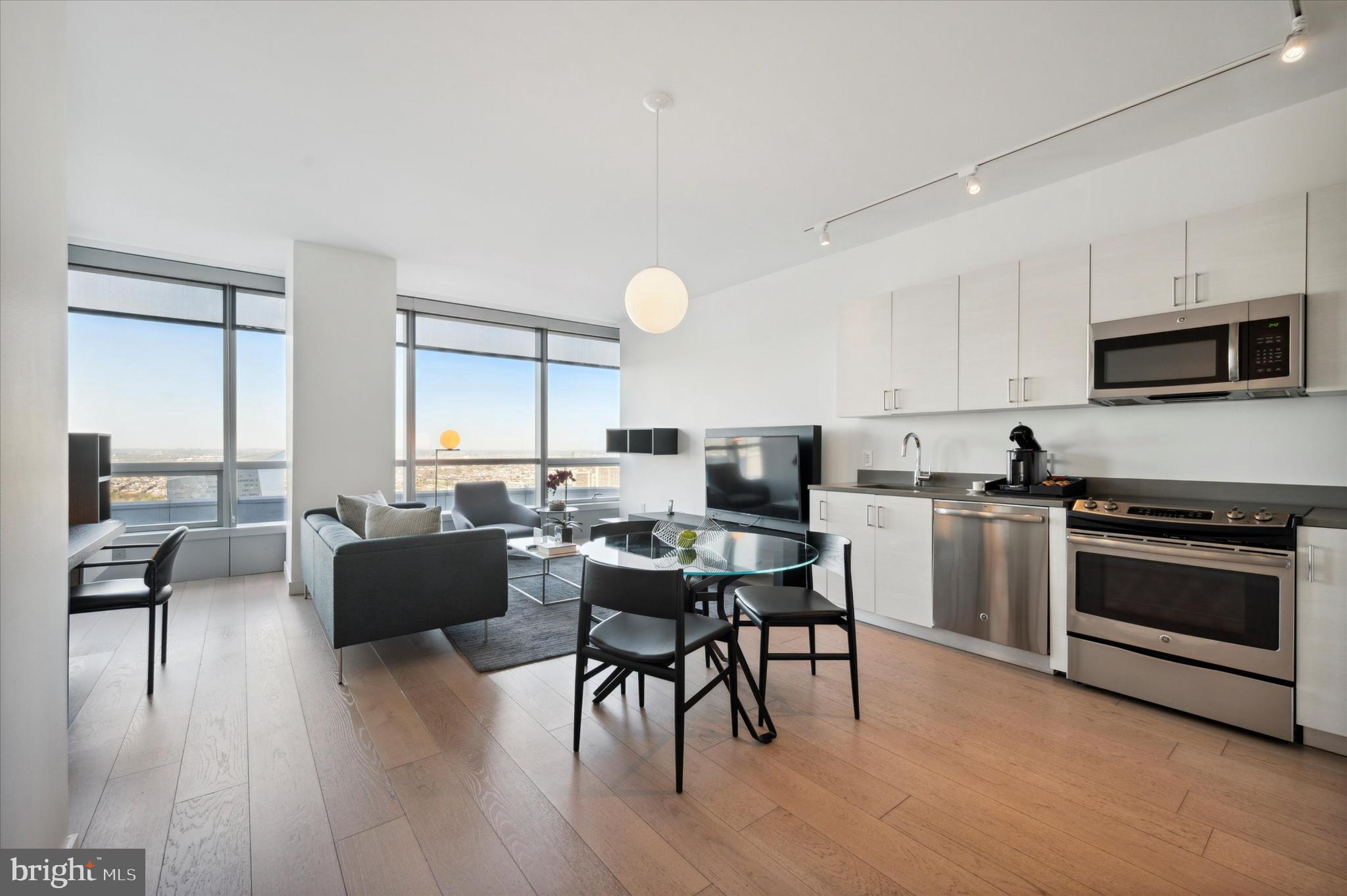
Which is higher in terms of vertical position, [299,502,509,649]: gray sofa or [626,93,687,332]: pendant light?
[626,93,687,332]: pendant light

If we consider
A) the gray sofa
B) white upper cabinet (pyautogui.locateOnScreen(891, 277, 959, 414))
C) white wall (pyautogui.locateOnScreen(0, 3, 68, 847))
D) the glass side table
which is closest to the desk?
the gray sofa

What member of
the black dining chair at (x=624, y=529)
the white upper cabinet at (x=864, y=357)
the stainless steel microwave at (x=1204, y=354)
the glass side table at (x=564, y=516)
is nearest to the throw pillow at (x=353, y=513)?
the glass side table at (x=564, y=516)

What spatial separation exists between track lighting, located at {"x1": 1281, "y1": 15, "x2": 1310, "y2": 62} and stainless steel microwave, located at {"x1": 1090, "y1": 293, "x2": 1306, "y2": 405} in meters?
0.96

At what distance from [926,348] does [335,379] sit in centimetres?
464

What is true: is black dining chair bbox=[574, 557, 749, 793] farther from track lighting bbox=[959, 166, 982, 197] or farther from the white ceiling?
track lighting bbox=[959, 166, 982, 197]

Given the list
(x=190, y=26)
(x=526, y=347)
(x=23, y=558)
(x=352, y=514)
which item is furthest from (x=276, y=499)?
(x=23, y=558)

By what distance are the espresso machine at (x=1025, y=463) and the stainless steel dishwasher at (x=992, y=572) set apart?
23cm

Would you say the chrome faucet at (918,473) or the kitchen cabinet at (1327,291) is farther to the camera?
the chrome faucet at (918,473)

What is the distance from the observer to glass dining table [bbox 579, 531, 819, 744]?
2.38 meters

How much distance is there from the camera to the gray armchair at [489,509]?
5.94 meters

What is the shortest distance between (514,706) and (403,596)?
3.10ft

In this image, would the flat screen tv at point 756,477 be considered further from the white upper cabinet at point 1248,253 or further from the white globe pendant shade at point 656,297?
the white upper cabinet at point 1248,253


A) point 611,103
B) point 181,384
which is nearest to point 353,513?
point 181,384

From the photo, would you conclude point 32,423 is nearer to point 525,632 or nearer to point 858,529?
point 525,632
